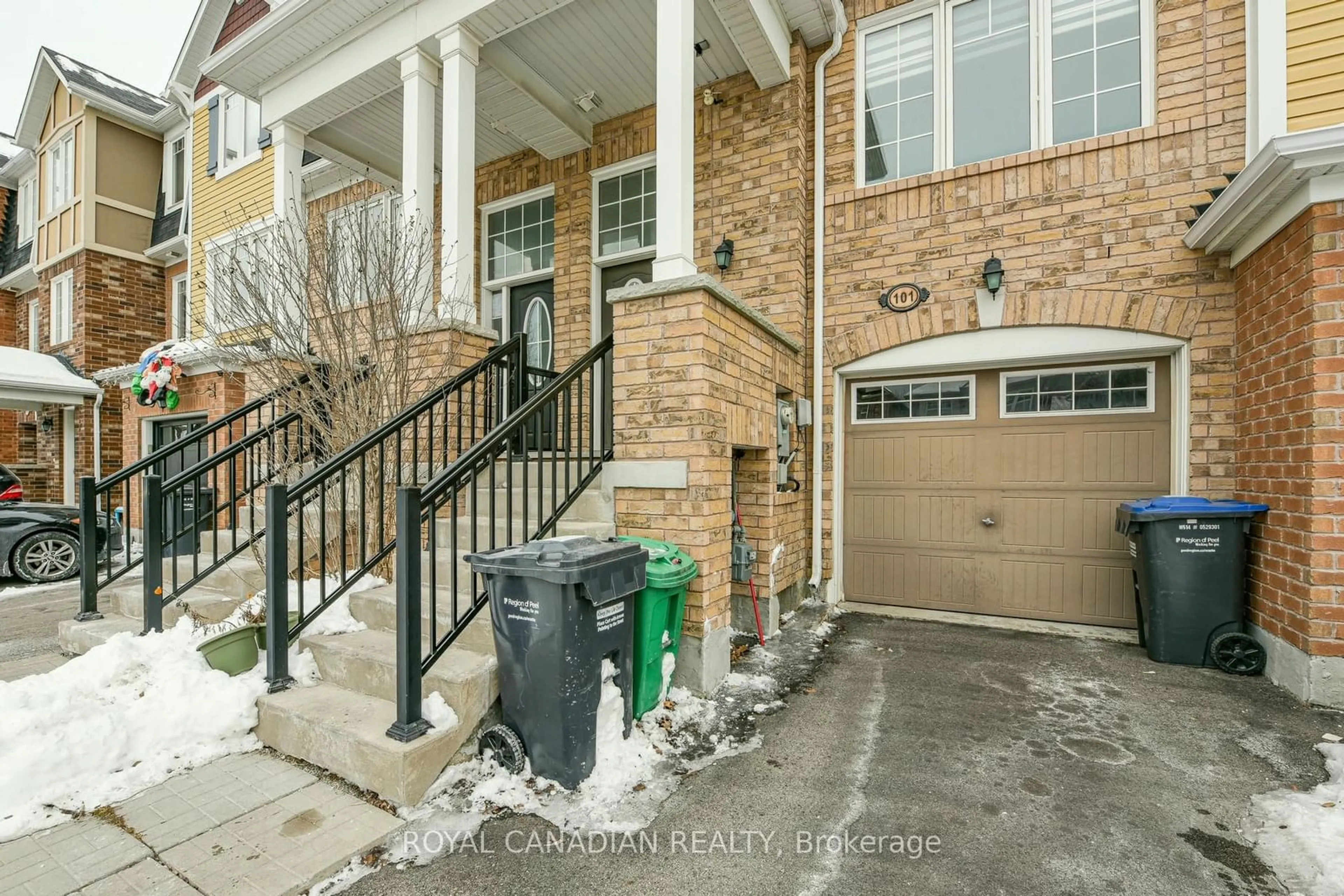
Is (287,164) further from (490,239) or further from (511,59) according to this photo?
(511,59)

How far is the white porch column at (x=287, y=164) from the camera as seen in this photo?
5.93 meters

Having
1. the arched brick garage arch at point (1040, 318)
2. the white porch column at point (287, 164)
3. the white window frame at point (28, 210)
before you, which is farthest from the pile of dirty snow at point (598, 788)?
the white window frame at point (28, 210)

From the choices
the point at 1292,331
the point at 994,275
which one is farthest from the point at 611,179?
the point at 1292,331

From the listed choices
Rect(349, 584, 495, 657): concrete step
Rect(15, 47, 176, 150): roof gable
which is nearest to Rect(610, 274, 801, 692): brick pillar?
Rect(349, 584, 495, 657): concrete step

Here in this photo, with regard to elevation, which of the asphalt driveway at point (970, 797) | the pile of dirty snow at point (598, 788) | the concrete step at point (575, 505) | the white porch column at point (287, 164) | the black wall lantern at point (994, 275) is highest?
the white porch column at point (287, 164)

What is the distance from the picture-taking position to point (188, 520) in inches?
293

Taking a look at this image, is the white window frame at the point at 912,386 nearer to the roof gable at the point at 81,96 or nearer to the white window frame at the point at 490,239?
the white window frame at the point at 490,239

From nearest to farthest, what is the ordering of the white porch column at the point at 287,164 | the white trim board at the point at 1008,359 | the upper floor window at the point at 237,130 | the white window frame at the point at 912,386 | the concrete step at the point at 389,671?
the concrete step at the point at 389,671, the white trim board at the point at 1008,359, the white window frame at the point at 912,386, the white porch column at the point at 287,164, the upper floor window at the point at 237,130

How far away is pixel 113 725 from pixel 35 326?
1529 centimetres

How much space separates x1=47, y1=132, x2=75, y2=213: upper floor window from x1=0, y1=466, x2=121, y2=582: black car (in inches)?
313

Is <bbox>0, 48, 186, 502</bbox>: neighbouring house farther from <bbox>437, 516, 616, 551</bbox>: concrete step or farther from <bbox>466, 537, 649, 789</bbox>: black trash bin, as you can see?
<bbox>466, 537, 649, 789</bbox>: black trash bin

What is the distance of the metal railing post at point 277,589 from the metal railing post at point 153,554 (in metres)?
1.13

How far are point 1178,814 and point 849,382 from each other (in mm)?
3657

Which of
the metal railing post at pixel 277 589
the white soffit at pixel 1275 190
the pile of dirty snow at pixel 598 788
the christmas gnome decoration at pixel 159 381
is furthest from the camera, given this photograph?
the christmas gnome decoration at pixel 159 381
